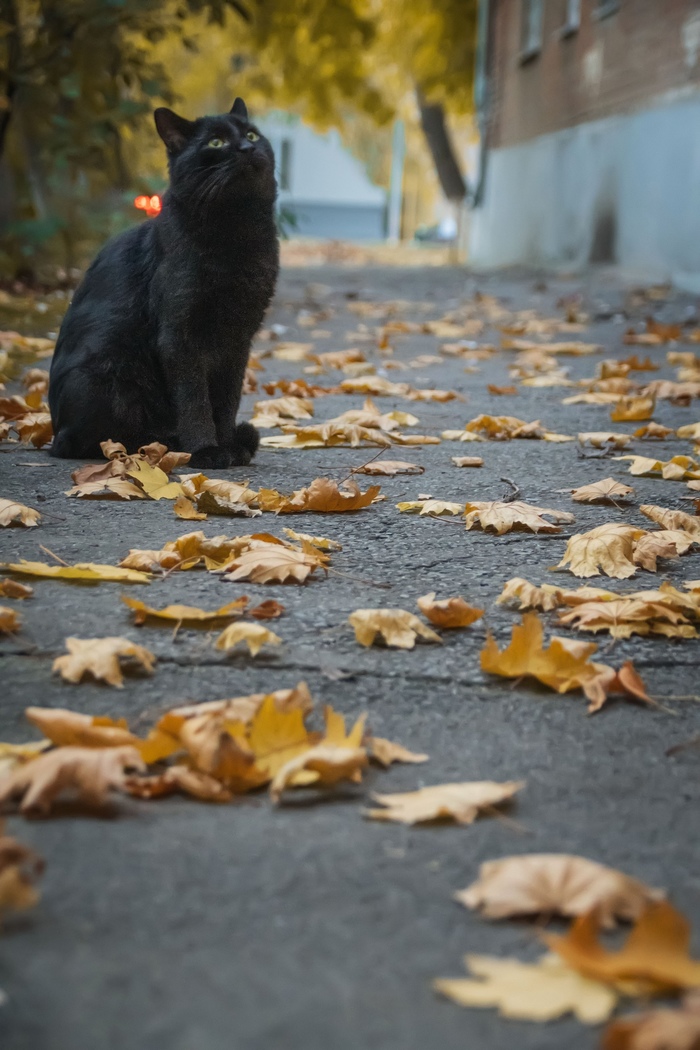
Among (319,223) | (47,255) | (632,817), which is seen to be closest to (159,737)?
(632,817)

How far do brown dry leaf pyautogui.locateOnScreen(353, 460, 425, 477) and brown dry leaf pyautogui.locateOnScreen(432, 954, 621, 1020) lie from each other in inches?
106

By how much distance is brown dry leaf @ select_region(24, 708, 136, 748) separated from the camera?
180 cm

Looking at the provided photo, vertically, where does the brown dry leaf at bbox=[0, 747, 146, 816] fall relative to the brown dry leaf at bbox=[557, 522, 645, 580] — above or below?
below

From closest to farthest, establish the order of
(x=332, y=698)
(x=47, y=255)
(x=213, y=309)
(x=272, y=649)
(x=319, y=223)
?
(x=332, y=698)
(x=272, y=649)
(x=213, y=309)
(x=47, y=255)
(x=319, y=223)

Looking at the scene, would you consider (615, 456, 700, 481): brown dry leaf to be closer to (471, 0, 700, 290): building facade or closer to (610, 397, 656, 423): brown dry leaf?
(610, 397, 656, 423): brown dry leaf

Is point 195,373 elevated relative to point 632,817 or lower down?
elevated

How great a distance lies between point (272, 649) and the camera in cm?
226

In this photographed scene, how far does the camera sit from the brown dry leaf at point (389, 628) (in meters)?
2.31

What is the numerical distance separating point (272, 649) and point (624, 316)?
7.78 metres

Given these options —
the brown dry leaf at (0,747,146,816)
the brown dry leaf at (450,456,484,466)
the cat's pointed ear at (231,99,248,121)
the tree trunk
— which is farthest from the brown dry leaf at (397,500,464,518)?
the tree trunk

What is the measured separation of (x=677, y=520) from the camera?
3.17 meters

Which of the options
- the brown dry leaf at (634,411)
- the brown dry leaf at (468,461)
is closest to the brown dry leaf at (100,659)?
the brown dry leaf at (468,461)

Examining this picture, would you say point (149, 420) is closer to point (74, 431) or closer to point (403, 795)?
point (74, 431)

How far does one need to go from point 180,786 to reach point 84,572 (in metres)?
1.00
